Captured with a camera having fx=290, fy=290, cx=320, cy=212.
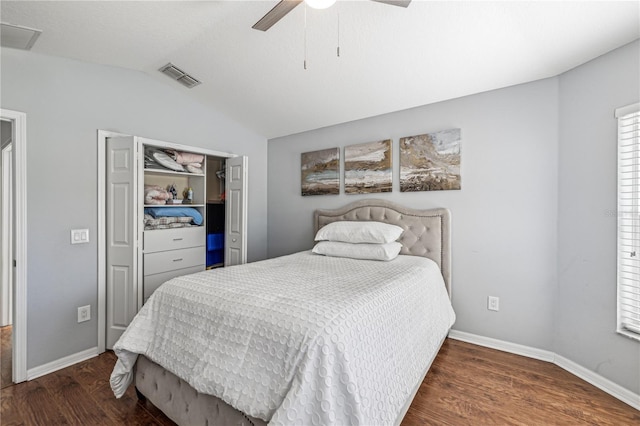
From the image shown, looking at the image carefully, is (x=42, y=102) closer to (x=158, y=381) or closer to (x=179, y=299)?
(x=179, y=299)

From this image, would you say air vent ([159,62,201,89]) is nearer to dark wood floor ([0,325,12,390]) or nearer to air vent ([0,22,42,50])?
air vent ([0,22,42,50])

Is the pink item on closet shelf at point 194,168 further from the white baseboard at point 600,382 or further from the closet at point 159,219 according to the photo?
the white baseboard at point 600,382

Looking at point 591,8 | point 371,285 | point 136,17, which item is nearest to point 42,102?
point 136,17

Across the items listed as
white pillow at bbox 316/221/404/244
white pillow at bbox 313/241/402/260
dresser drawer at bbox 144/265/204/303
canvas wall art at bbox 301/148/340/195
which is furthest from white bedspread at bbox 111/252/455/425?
canvas wall art at bbox 301/148/340/195

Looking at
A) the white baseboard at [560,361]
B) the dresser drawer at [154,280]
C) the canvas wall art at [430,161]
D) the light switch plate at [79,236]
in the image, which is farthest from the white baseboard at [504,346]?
the light switch plate at [79,236]

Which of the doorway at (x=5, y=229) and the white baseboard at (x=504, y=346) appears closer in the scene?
the white baseboard at (x=504, y=346)

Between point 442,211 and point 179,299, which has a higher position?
point 442,211

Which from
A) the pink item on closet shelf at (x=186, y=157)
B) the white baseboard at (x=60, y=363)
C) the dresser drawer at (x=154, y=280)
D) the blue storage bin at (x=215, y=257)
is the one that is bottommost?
the white baseboard at (x=60, y=363)

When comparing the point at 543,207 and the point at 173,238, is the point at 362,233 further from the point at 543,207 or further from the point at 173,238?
the point at 173,238

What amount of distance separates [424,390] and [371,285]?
90cm

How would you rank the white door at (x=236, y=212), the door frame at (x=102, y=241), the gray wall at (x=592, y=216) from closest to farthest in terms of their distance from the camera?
the gray wall at (x=592, y=216), the door frame at (x=102, y=241), the white door at (x=236, y=212)

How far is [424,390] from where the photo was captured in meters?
1.98

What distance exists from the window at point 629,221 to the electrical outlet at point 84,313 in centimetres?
406

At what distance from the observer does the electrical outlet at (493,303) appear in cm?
259
